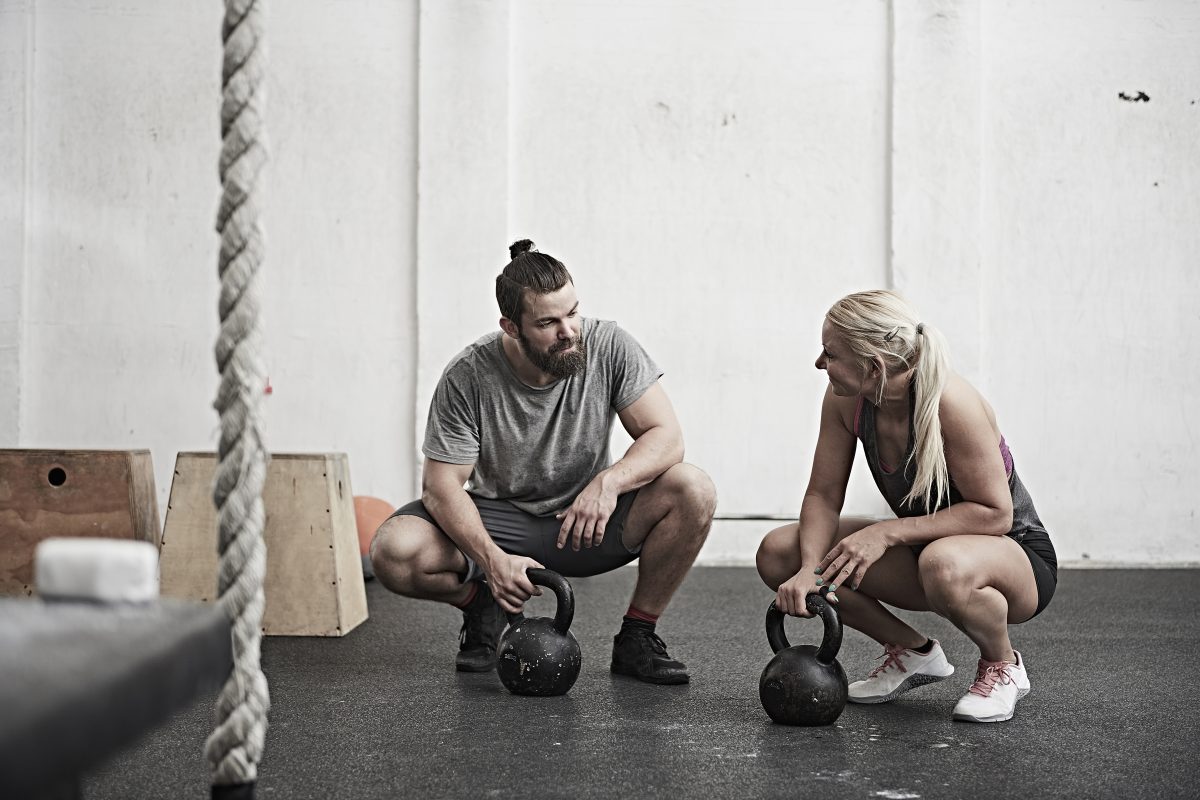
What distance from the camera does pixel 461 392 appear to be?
2.64 metres

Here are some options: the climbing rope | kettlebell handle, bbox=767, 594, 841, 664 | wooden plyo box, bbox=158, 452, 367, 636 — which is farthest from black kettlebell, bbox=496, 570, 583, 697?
the climbing rope

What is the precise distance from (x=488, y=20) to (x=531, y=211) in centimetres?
86

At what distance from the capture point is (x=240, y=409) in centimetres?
99

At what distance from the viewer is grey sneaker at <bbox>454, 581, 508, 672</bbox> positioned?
2.69 metres

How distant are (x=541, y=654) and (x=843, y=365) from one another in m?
0.84

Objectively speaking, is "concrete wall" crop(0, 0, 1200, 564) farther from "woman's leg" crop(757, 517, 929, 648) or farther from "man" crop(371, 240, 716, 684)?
"woman's leg" crop(757, 517, 929, 648)

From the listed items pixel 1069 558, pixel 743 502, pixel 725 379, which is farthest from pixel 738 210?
pixel 1069 558

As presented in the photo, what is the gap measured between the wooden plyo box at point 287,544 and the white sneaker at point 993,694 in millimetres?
1700

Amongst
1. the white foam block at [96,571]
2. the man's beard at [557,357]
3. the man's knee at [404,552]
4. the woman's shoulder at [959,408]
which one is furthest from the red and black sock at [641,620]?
the white foam block at [96,571]

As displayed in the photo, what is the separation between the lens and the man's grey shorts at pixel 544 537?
2.68m

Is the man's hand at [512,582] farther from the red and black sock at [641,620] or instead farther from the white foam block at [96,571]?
the white foam block at [96,571]

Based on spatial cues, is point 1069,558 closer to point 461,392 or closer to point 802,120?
point 802,120

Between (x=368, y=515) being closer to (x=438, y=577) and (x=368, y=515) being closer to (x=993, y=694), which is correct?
(x=438, y=577)

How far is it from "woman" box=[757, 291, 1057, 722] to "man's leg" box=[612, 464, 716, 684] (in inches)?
13.2
